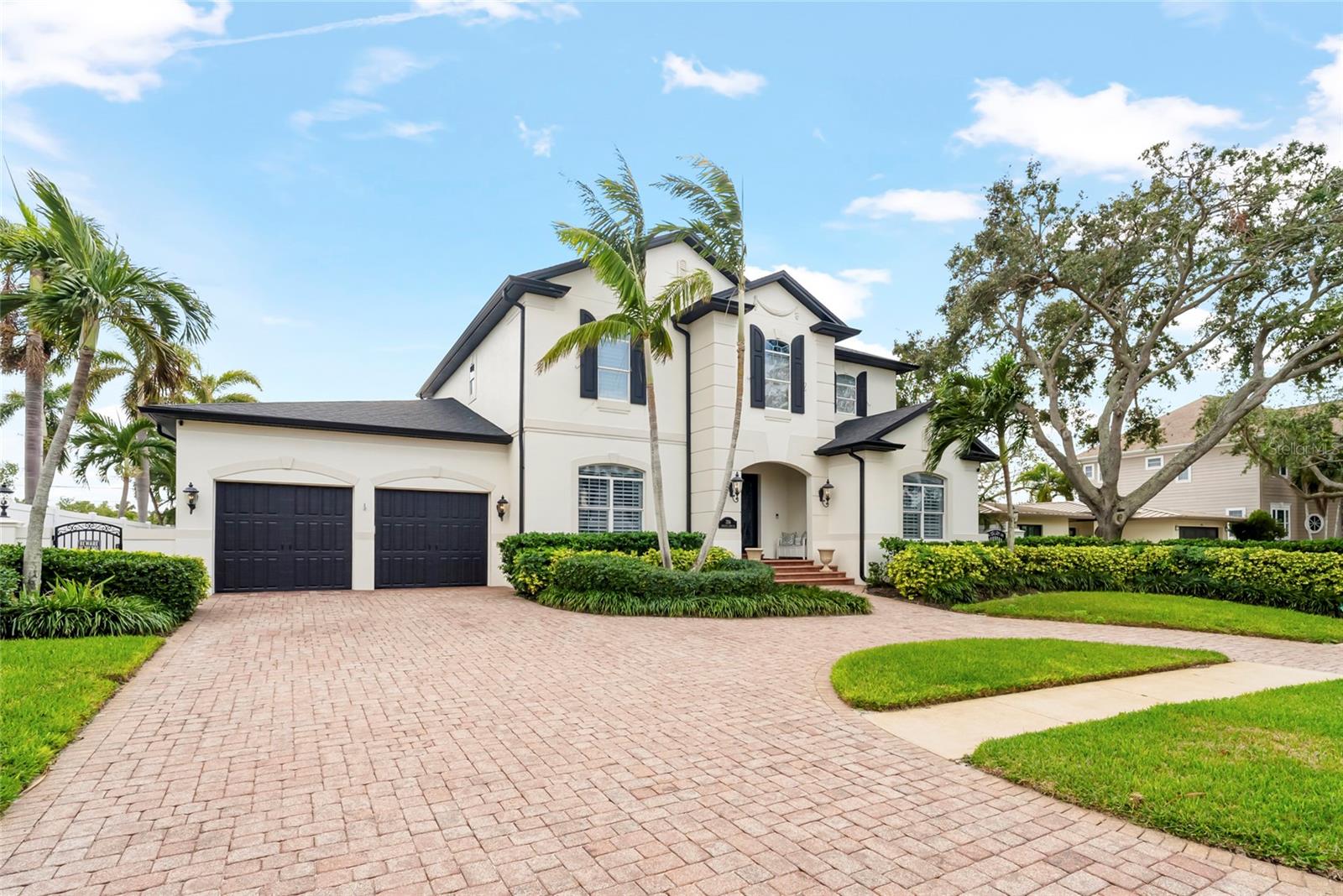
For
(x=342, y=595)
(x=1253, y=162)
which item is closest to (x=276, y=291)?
(x=342, y=595)

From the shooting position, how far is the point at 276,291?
18016mm

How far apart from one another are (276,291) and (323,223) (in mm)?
3429

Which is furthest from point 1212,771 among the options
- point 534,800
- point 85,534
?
point 85,534

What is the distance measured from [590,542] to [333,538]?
210 inches

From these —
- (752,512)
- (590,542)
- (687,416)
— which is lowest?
(590,542)

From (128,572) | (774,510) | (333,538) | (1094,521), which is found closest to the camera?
(128,572)

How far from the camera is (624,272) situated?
12.3 metres

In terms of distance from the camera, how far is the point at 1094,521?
1232 inches

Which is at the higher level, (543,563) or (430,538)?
(430,538)

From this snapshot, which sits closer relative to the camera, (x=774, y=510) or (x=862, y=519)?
(x=862, y=519)

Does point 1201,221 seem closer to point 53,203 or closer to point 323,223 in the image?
point 323,223

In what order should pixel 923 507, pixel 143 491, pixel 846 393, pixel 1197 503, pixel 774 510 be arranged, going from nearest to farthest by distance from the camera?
1. pixel 923 507
2. pixel 774 510
3. pixel 846 393
4. pixel 143 491
5. pixel 1197 503

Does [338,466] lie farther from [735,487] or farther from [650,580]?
[735,487]

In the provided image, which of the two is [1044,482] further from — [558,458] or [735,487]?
[558,458]
